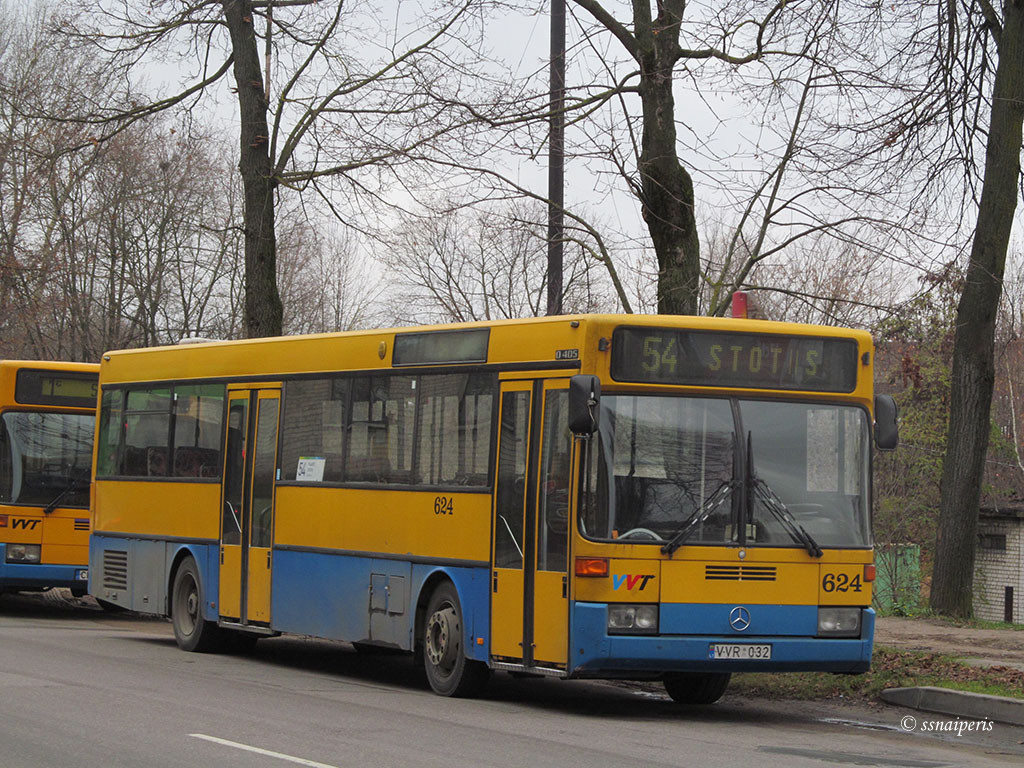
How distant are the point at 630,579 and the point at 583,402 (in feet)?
4.39

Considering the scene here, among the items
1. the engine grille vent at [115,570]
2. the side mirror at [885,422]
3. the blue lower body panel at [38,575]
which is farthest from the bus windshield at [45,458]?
the side mirror at [885,422]

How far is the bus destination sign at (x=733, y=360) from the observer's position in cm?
1112

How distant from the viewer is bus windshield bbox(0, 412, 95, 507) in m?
19.7

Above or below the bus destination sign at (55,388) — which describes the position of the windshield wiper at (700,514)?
below

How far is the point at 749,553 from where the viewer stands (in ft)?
36.3

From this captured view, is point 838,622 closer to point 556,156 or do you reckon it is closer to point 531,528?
point 531,528

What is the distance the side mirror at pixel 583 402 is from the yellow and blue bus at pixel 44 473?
11.1 meters

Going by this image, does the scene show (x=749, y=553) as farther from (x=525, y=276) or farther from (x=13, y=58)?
(x=525, y=276)

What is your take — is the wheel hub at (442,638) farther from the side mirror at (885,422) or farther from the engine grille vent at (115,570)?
the engine grille vent at (115,570)

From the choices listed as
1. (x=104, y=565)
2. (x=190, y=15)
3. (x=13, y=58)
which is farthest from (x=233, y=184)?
(x=104, y=565)

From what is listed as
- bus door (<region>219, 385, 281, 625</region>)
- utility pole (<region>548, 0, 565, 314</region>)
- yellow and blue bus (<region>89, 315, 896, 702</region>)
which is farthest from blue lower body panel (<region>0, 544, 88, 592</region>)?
utility pole (<region>548, 0, 565, 314</region>)

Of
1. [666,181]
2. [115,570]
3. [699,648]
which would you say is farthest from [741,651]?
[115,570]

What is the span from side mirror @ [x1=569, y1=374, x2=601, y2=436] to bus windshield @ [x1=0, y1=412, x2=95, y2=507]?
11.2 metres

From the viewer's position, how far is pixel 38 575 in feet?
64.1
